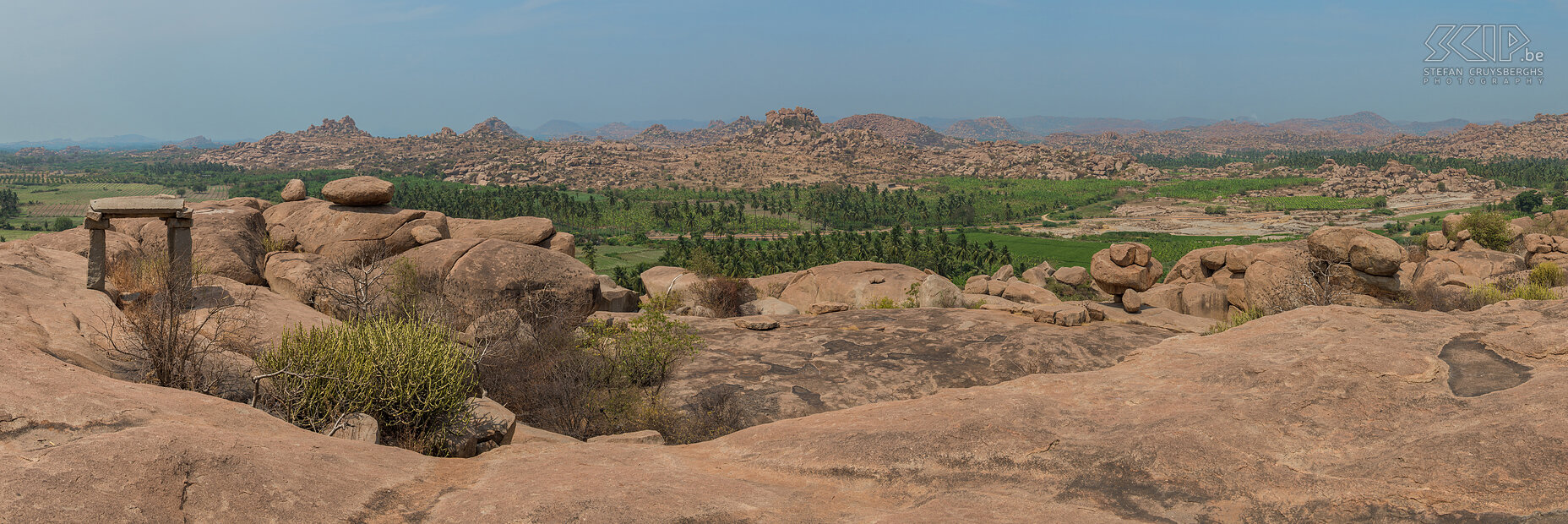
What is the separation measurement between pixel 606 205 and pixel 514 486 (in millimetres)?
141448

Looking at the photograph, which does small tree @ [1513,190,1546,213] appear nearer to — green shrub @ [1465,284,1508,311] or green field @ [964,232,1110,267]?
green field @ [964,232,1110,267]

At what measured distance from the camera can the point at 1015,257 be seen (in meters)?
94.6

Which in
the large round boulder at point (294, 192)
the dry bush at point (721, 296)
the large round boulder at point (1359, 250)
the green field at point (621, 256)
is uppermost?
the large round boulder at point (294, 192)

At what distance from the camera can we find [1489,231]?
44906mm

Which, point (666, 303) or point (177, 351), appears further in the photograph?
point (666, 303)

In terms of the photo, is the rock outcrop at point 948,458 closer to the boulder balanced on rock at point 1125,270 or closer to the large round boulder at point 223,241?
the large round boulder at point 223,241

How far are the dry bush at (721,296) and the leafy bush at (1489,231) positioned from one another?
42.5 metres

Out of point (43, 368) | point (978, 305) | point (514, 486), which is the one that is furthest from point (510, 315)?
point (978, 305)

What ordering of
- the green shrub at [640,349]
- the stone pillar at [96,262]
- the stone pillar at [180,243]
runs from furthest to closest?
the green shrub at [640,349] → the stone pillar at [180,243] → the stone pillar at [96,262]

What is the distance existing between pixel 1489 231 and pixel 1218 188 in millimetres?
157433

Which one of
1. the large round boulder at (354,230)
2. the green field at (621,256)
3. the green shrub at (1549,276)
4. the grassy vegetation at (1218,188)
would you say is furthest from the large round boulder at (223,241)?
the grassy vegetation at (1218,188)

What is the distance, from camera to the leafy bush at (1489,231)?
4438 centimetres

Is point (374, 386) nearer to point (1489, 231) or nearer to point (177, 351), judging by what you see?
point (177, 351)

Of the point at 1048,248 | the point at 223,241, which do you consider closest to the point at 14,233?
the point at 223,241
